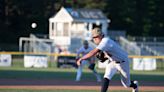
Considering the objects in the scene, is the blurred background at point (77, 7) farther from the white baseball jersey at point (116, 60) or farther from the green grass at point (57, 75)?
the white baseball jersey at point (116, 60)

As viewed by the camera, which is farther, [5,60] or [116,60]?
[5,60]

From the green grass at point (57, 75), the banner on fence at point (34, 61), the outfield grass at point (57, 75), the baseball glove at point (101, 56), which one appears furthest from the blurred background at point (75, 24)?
the baseball glove at point (101, 56)

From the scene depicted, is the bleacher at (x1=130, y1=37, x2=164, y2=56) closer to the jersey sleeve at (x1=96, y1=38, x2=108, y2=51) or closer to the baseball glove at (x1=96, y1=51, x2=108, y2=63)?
the baseball glove at (x1=96, y1=51, x2=108, y2=63)

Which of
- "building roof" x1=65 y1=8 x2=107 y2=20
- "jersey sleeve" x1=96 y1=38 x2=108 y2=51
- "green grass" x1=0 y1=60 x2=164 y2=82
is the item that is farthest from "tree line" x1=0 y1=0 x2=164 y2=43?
"jersey sleeve" x1=96 y1=38 x2=108 y2=51

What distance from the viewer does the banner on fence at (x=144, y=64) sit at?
40.2 meters

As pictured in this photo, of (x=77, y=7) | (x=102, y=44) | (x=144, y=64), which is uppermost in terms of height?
(x=102, y=44)

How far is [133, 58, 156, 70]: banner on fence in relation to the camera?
40219mm

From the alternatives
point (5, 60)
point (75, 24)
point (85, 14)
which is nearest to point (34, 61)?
point (5, 60)

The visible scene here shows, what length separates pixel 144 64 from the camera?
40.3m

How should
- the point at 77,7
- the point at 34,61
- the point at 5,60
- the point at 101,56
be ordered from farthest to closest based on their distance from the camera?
the point at 77,7 → the point at 5,60 → the point at 34,61 → the point at 101,56

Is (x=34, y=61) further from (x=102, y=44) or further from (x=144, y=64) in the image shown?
(x=102, y=44)

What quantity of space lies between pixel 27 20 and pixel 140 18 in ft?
44.7

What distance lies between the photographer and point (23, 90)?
2022 centimetres

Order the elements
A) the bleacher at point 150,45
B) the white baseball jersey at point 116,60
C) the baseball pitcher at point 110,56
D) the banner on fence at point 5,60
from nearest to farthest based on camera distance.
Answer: the baseball pitcher at point 110,56, the white baseball jersey at point 116,60, the banner on fence at point 5,60, the bleacher at point 150,45
